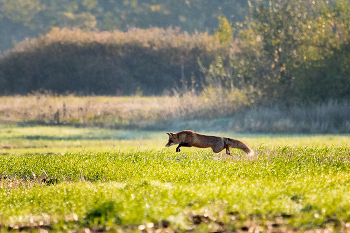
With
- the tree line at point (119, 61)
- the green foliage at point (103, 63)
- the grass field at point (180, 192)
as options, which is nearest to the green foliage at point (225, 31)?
the tree line at point (119, 61)

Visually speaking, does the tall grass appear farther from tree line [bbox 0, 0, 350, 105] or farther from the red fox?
→ tree line [bbox 0, 0, 350, 105]

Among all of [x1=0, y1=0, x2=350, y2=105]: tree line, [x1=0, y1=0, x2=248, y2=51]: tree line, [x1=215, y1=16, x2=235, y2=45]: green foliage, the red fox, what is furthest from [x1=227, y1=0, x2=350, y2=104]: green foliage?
[x1=0, y1=0, x2=248, y2=51]: tree line

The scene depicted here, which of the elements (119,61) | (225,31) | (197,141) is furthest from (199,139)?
(119,61)

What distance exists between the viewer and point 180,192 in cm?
839

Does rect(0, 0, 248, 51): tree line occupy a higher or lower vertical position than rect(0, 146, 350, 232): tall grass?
higher

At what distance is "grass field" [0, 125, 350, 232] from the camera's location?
23.0 feet

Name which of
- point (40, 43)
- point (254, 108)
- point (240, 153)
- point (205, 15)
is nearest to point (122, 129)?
point (254, 108)

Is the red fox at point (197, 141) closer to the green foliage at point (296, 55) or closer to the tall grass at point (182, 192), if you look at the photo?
the tall grass at point (182, 192)

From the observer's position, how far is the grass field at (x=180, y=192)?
23.0ft

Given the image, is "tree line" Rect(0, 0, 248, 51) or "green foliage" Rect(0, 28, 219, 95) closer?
"green foliage" Rect(0, 28, 219, 95)

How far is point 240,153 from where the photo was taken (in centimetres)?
1480

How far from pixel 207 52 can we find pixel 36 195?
4116 cm

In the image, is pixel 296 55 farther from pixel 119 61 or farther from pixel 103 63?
pixel 103 63

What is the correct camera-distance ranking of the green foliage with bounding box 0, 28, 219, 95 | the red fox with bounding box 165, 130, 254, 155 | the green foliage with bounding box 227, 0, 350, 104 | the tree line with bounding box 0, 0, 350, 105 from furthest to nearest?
1. the green foliage with bounding box 0, 28, 219, 95
2. the tree line with bounding box 0, 0, 350, 105
3. the green foliage with bounding box 227, 0, 350, 104
4. the red fox with bounding box 165, 130, 254, 155
